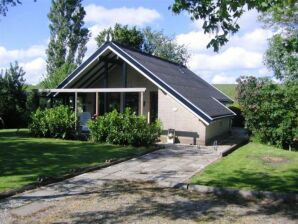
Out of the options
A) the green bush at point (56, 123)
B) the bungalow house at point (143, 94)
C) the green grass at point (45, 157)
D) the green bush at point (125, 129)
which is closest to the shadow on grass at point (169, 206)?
the green grass at point (45, 157)

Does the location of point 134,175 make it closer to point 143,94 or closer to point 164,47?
point 143,94

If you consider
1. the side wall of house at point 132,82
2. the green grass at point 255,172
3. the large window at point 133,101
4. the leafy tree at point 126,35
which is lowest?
the green grass at point 255,172

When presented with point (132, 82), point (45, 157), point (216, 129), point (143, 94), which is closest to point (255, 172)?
point (45, 157)

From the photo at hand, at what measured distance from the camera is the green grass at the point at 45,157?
9.86 m

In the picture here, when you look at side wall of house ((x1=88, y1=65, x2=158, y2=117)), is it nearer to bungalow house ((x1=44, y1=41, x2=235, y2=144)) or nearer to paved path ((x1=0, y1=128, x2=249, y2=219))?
bungalow house ((x1=44, y1=41, x2=235, y2=144))

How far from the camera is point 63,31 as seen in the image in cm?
4981

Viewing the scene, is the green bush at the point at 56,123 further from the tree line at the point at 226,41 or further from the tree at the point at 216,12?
the tree at the point at 216,12

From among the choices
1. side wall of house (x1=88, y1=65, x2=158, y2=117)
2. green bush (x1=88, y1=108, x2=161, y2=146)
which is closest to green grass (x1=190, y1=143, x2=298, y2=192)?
green bush (x1=88, y1=108, x2=161, y2=146)

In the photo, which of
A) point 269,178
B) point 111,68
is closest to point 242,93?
point 111,68

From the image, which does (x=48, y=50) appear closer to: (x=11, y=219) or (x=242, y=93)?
(x=242, y=93)

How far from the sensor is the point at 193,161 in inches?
526

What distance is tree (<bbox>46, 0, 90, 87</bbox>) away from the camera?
49.8 metres

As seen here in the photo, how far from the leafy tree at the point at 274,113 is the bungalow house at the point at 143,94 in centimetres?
164

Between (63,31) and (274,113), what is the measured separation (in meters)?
36.6
